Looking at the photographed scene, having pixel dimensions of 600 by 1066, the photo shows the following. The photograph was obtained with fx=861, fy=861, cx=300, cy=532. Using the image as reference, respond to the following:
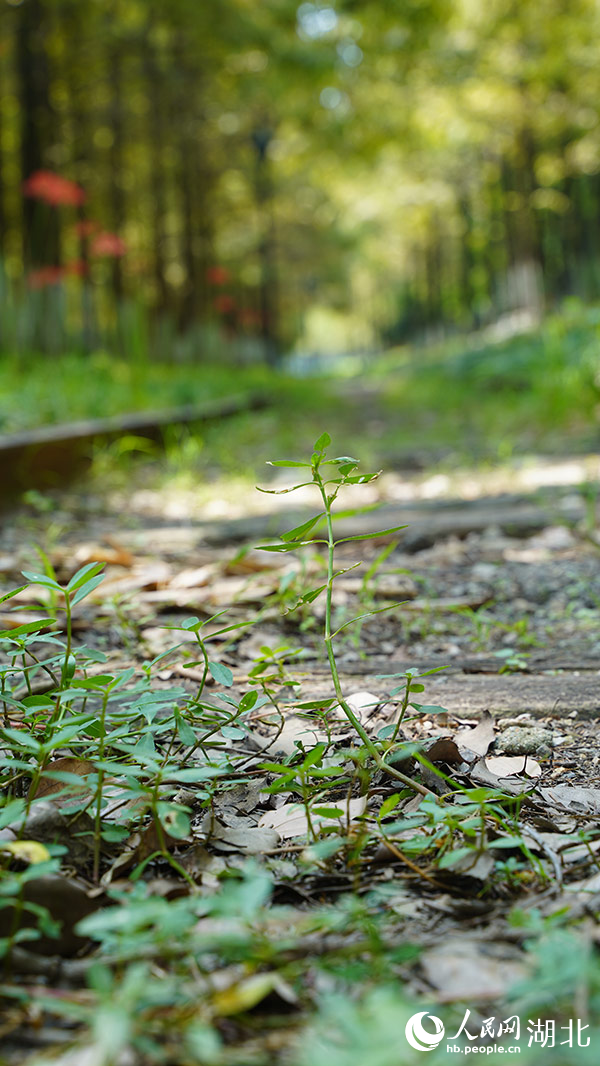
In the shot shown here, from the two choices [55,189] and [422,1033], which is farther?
[55,189]

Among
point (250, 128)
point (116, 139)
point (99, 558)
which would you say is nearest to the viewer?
point (99, 558)

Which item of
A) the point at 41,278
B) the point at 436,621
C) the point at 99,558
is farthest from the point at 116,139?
the point at 436,621

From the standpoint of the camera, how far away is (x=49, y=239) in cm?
1059

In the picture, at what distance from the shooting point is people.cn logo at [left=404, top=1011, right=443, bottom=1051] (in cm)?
64

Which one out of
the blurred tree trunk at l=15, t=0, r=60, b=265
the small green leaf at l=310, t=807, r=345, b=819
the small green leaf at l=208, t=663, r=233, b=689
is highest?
the blurred tree trunk at l=15, t=0, r=60, b=265

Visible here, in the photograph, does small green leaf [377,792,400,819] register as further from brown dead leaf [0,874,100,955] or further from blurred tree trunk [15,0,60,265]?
blurred tree trunk [15,0,60,265]

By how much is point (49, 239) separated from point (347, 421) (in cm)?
451

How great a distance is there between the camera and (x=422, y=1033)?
66 cm

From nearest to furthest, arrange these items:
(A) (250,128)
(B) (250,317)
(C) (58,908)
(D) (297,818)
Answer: (C) (58,908) → (D) (297,818) → (A) (250,128) → (B) (250,317)

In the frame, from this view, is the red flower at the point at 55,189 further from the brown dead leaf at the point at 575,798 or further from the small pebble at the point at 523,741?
the brown dead leaf at the point at 575,798

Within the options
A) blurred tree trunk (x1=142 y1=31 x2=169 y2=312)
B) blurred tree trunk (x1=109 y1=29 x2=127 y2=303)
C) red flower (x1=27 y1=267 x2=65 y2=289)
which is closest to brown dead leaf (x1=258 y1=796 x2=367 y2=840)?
red flower (x1=27 y1=267 x2=65 y2=289)

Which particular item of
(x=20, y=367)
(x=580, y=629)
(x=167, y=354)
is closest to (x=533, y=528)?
(x=580, y=629)

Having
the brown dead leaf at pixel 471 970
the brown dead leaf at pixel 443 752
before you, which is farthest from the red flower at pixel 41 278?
the brown dead leaf at pixel 471 970

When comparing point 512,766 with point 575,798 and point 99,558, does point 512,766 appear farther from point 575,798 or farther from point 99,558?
point 99,558
